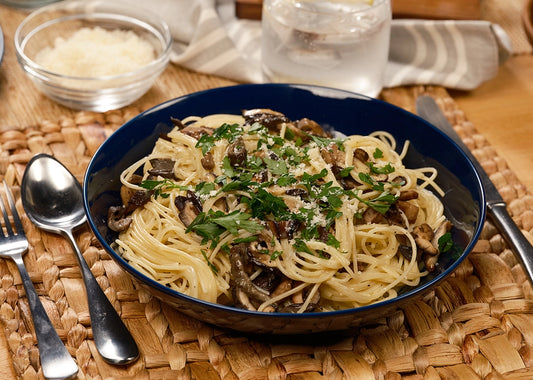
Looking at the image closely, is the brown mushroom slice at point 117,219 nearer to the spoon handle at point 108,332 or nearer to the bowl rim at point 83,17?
the spoon handle at point 108,332

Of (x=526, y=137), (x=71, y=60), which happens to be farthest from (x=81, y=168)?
(x=526, y=137)

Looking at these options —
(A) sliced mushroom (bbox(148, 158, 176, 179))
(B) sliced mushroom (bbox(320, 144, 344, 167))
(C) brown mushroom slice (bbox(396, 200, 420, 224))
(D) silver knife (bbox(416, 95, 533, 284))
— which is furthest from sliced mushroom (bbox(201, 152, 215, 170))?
(D) silver knife (bbox(416, 95, 533, 284))

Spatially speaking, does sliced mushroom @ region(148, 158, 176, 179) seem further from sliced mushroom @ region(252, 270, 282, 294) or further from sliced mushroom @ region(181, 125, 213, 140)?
sliced mushroom @ region(252, 270, 282, 294)

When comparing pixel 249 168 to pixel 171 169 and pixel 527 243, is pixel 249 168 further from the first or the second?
pixel 527 243

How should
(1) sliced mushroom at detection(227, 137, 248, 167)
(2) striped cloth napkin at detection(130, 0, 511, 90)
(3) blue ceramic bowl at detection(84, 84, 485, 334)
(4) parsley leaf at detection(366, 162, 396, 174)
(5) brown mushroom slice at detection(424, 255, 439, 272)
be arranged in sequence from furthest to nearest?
(2) striped cloth napkin at detection(130, 0, 511, 90)
(4) parsley leaf at detection(366, 162, 396, 174)
(1) sliced mushroom at detection(227, 137, 248, 167)
(5) brown mushroom slice at detection(424, 255, 439, 272)
(3) blue ceramic bowl at detection(84, 84, 485, 334)

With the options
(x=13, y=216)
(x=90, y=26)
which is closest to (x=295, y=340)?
(x=13, y=216)

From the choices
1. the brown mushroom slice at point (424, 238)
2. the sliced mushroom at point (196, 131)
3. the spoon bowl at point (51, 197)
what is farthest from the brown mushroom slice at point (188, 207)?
the brown mushroom slice at point (424, 238)

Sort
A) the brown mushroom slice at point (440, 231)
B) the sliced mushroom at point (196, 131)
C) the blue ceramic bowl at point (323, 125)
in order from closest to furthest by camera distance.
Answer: the blue ceramic bowl at point (323, 125) < the brown mushroom slice at point (440, 231) < the sliced mushroom at point (196, 131)
